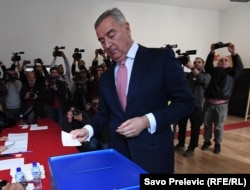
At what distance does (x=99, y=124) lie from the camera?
4.06ft

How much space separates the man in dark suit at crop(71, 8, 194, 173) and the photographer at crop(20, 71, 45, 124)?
257 cm

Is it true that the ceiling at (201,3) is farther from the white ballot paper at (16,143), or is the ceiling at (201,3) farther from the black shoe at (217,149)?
the white ballot paper at (16,143)

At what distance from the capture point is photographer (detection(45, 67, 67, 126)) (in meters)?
4.05

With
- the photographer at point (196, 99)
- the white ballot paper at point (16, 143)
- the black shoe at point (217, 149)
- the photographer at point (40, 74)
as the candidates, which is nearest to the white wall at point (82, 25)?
the photographer at point (40, 74)

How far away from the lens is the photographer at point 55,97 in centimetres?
405

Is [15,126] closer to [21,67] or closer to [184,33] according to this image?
[21,67]

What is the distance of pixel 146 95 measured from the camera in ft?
3.48

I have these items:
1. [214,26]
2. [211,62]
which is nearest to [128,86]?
[211,62]

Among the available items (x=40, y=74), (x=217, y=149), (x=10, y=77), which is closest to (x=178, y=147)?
(x=217, y=149)

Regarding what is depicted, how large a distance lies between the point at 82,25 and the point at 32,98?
109 inches

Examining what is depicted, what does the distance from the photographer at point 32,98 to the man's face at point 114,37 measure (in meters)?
2.57

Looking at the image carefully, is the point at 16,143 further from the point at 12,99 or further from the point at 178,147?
the point at 178,147

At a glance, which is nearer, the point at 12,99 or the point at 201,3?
the point at 12,99

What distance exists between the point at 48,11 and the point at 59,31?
0.51 m
